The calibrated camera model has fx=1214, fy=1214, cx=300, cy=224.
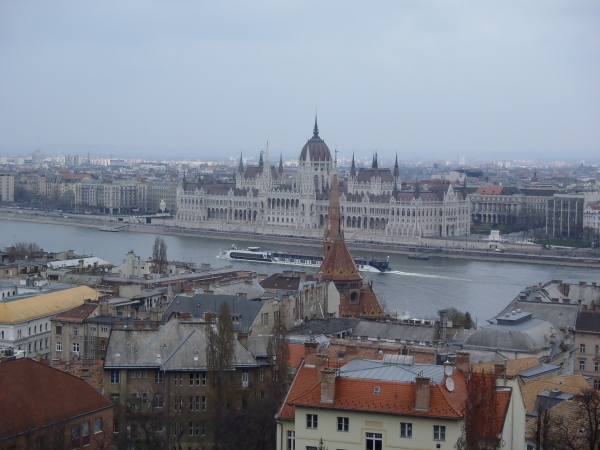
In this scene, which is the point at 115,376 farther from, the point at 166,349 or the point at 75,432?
the point at 75,432

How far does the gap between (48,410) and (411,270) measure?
1364 inches

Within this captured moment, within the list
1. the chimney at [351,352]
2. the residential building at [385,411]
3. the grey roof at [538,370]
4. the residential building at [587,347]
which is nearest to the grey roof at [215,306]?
the chimney at [351,352]

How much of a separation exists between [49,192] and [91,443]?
3242 inches

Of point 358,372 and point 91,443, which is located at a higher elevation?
point 358,372

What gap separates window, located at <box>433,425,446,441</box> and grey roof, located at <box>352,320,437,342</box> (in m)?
7.10

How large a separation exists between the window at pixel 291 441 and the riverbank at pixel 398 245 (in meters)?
37.6

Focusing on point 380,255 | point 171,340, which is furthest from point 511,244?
point 171,340

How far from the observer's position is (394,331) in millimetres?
17125

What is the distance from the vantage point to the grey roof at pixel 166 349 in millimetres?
12352

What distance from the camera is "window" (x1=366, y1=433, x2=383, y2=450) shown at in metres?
9.48

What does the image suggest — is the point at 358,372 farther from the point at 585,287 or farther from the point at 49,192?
the point at 49,192

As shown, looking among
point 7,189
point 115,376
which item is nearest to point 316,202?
point 7,189

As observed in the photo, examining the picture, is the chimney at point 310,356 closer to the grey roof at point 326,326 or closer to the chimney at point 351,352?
the chimney at point 351,352

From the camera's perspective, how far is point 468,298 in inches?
1288
